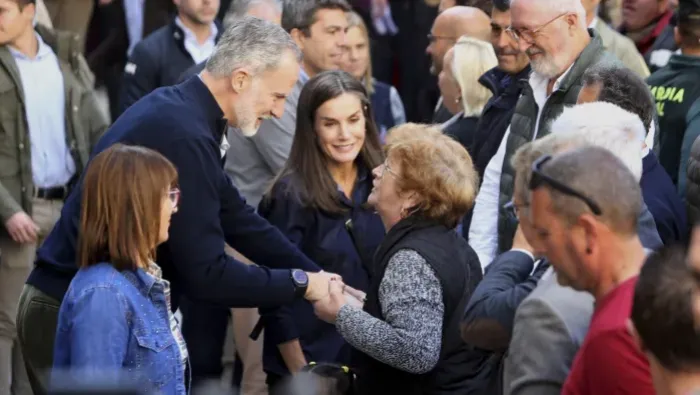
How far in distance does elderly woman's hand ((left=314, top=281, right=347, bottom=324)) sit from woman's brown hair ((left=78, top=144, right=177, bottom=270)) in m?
0.84

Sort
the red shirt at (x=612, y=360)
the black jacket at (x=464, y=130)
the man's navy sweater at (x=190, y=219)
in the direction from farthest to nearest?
the black jacket at (x=464, y=130) → the man's navy sweater at (x=190, y=219) → the red shirt at (x=612, y=360)

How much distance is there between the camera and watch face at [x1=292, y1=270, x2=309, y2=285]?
15.2 feet

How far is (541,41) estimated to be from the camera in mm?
5082

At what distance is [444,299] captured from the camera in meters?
4.14

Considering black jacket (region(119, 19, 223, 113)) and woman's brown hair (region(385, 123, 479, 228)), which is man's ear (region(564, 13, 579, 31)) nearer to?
woman's brown hair (region(385, 123, 479, 228))

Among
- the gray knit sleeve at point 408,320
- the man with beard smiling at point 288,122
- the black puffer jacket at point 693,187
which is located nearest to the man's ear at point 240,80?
the gray knit sleeve at point 408,320

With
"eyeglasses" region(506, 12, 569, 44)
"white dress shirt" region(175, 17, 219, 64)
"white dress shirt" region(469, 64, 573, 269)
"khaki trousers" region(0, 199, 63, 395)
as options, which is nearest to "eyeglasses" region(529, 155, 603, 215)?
"eyeglasses" region(506, 12, 569, 44)

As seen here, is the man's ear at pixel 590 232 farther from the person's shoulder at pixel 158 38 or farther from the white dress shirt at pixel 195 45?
the person's shoulder at pixel 158 38

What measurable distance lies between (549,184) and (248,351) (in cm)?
346

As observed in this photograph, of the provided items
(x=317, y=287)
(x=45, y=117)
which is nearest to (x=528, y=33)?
(x=317, y=287)

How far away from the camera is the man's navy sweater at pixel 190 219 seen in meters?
4.39

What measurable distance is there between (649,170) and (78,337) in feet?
6.82

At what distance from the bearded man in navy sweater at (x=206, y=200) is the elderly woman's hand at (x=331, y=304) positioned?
0.04 metres

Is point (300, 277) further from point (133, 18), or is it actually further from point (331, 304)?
point (133, 18)
